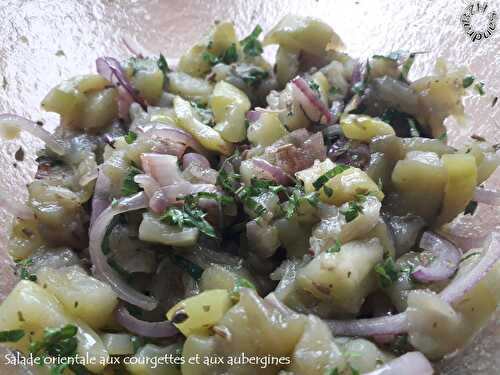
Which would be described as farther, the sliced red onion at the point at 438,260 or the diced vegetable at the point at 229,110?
the diced vegetable at the point at 229,110

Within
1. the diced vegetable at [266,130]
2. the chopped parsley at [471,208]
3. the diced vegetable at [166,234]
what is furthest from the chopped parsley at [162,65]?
the chopped parsley at [471,208]

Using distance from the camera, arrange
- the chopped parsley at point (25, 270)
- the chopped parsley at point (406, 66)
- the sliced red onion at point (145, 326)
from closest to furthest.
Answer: the sliced red onion at point (145, 326) < the chopped parsley at point (25, 270) < the chopped parsley at point (406, 66)

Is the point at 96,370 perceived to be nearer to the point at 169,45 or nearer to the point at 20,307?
the point at 20,307

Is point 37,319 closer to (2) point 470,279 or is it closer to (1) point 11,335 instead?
(1) point 11,335

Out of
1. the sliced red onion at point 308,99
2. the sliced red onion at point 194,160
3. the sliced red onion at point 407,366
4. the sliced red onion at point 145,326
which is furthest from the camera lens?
the sliced red onion at point 308,99

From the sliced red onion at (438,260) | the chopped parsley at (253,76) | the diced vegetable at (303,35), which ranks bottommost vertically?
the sliced red onion at (438,260)

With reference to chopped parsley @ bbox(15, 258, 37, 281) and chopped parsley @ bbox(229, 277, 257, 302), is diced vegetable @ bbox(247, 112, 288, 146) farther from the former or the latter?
chopped parsley @ bbox(15, 258, 37, 281)

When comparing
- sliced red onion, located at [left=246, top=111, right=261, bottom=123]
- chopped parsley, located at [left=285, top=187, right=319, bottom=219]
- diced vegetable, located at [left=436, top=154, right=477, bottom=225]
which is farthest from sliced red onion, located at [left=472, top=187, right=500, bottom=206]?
sliced red onion, located at [left=246, top=111, right=261, bottom=123]

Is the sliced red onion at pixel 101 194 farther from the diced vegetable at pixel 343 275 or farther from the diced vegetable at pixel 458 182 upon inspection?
the diced vegetable at pixel 458 182

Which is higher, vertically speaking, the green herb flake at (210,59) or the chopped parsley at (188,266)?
the green herb flake at (210,59)
